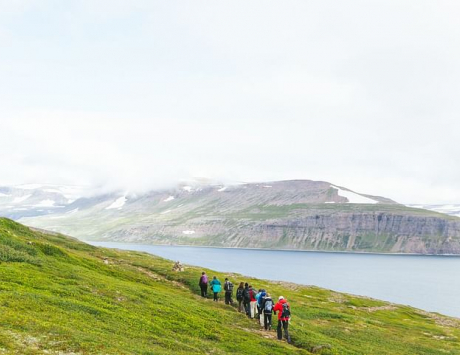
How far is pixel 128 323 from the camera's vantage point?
3170 centimetres

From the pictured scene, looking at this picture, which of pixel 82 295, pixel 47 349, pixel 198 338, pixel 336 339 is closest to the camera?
pixel 47 349

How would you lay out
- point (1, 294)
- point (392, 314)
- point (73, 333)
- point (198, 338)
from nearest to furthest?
1. point (73, 333)
2. point (1, 294)
3. point (198, 338)
4. point (392, 314)

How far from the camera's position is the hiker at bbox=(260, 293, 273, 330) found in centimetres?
4164

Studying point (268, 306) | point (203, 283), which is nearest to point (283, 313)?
point (268, 306)

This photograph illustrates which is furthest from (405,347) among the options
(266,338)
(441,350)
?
(266,338)

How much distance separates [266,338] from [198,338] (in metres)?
8.81

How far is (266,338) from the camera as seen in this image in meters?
39.0

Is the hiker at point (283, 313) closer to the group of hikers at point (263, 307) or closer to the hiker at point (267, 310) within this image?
the group of hikers at point (263, 307)

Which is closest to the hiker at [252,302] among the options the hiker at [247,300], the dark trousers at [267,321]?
the hiker at [247,300]

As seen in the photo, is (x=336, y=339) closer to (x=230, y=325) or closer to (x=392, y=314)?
(x=230, y=325)

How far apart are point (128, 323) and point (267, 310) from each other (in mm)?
15664

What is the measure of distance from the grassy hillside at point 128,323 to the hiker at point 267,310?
1.25 m

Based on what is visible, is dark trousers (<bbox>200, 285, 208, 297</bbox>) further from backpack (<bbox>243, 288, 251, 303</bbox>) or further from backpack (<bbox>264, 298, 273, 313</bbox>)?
backpack (<bbox>264, 298, 273, 313</bbox>)

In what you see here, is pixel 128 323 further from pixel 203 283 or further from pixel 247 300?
pixel 203 283
